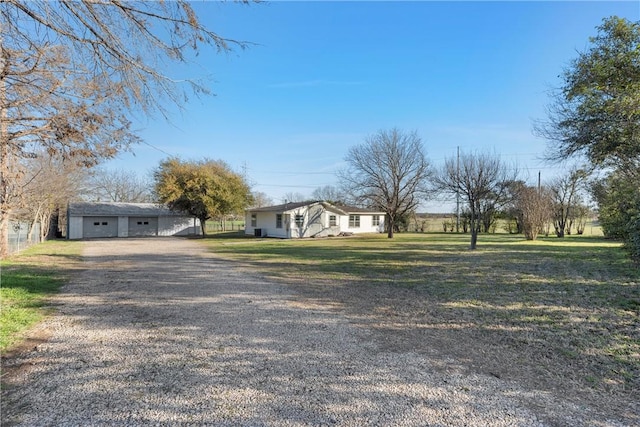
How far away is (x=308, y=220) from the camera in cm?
2786

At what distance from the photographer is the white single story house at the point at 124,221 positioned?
2830 cm

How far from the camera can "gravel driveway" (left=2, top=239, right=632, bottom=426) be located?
2568 millimetres

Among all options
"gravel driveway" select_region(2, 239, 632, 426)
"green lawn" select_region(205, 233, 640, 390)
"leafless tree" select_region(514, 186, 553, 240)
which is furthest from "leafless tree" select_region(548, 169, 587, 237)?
"gravel driveway" select_region(2, 239, 632, 426)

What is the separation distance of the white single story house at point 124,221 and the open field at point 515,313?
25.4 metres

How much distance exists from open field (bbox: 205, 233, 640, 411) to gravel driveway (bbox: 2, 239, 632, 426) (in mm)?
547

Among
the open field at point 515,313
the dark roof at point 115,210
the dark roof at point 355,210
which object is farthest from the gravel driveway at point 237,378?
the dark roof at point 115,210

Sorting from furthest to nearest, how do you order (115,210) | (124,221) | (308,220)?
(115,210), (124,221), (308,220)

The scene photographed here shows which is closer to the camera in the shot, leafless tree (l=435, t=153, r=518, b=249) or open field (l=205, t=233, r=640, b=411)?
open field (l=205, t=233, r=640, b=411)

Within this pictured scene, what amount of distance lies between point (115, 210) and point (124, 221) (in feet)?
4.18

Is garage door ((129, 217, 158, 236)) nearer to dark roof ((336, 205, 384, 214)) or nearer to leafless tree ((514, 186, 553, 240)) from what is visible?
dark roof ((336, 205, 384, 214))

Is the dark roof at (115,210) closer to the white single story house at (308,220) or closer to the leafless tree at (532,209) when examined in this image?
the white single story house at (308,220)

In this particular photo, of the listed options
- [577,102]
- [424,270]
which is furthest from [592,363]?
[577,102]

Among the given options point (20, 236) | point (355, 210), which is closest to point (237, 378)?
point (20, 236)

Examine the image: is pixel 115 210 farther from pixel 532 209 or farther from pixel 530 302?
pixel 530 302
